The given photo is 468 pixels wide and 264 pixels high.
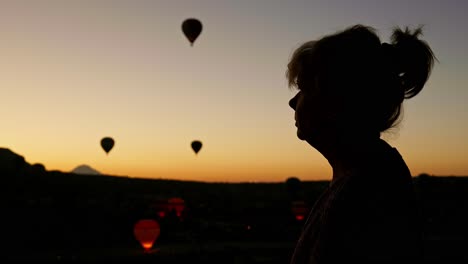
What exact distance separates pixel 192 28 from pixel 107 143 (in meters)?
30.5

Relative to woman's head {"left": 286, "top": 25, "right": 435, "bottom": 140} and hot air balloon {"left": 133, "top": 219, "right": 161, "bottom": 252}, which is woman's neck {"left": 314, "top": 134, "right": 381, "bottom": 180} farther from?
hot air balloon {"left": 133, "top": 219, "right": 161, "bottom": 252}

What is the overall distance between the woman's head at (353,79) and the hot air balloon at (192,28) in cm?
3657

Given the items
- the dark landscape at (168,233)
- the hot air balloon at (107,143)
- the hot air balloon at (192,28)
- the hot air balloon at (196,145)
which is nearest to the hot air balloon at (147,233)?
the dark landscape at (168,233)

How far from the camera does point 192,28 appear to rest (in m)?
39.2

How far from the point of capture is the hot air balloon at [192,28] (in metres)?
38.6

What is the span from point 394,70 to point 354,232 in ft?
2.31

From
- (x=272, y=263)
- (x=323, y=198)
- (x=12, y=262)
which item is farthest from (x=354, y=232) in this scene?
(x=12, y=262)

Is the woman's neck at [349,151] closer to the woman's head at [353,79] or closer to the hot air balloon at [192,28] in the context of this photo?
the woman's head at [353,79]

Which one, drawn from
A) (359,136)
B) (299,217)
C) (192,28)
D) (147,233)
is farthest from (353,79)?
(299,217)

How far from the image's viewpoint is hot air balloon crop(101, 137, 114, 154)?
65069 mm

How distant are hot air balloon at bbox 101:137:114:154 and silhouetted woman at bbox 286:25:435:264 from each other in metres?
64.7

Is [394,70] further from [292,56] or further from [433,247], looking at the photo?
[433,247]

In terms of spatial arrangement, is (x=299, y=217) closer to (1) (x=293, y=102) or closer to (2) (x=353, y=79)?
(1) (x=293, y=102)

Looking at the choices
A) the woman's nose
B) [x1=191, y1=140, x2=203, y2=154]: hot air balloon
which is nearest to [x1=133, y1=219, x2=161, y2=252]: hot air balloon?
the woman's nose
